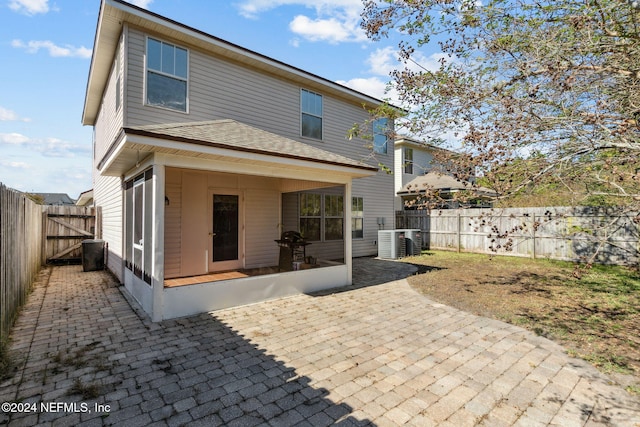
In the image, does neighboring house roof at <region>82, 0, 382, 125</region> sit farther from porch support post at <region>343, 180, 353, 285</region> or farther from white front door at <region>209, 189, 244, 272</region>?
porch support post at <region>343, 180, 353, 285</region>

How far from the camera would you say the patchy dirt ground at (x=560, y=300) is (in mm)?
3916

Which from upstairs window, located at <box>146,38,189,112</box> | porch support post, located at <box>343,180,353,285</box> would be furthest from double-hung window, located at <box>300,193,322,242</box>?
upstairs window, located at <box>146,38,189,112</box>

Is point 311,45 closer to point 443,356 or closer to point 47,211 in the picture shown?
point 443,356

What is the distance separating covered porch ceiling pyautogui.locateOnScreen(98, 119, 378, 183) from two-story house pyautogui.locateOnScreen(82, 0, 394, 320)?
2 centimetres

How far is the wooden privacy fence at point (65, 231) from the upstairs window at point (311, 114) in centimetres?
901

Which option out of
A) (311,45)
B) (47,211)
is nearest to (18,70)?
(47,211)

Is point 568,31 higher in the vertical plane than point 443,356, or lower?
higher

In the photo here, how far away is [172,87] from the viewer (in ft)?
23.8

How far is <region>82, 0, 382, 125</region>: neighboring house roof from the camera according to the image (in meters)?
6.33

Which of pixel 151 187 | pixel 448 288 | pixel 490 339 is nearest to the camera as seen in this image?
pixel 490 339

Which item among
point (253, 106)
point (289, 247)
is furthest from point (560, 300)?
point (253, 106)

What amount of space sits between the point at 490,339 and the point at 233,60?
8.76 m

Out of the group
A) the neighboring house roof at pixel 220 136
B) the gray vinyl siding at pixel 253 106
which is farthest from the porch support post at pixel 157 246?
the gray vinyl siding at pixel 253 106

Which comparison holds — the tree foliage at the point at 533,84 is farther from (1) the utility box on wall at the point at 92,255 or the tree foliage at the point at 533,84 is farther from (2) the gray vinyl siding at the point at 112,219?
(1) the utility box on wall at the point at 92,255
